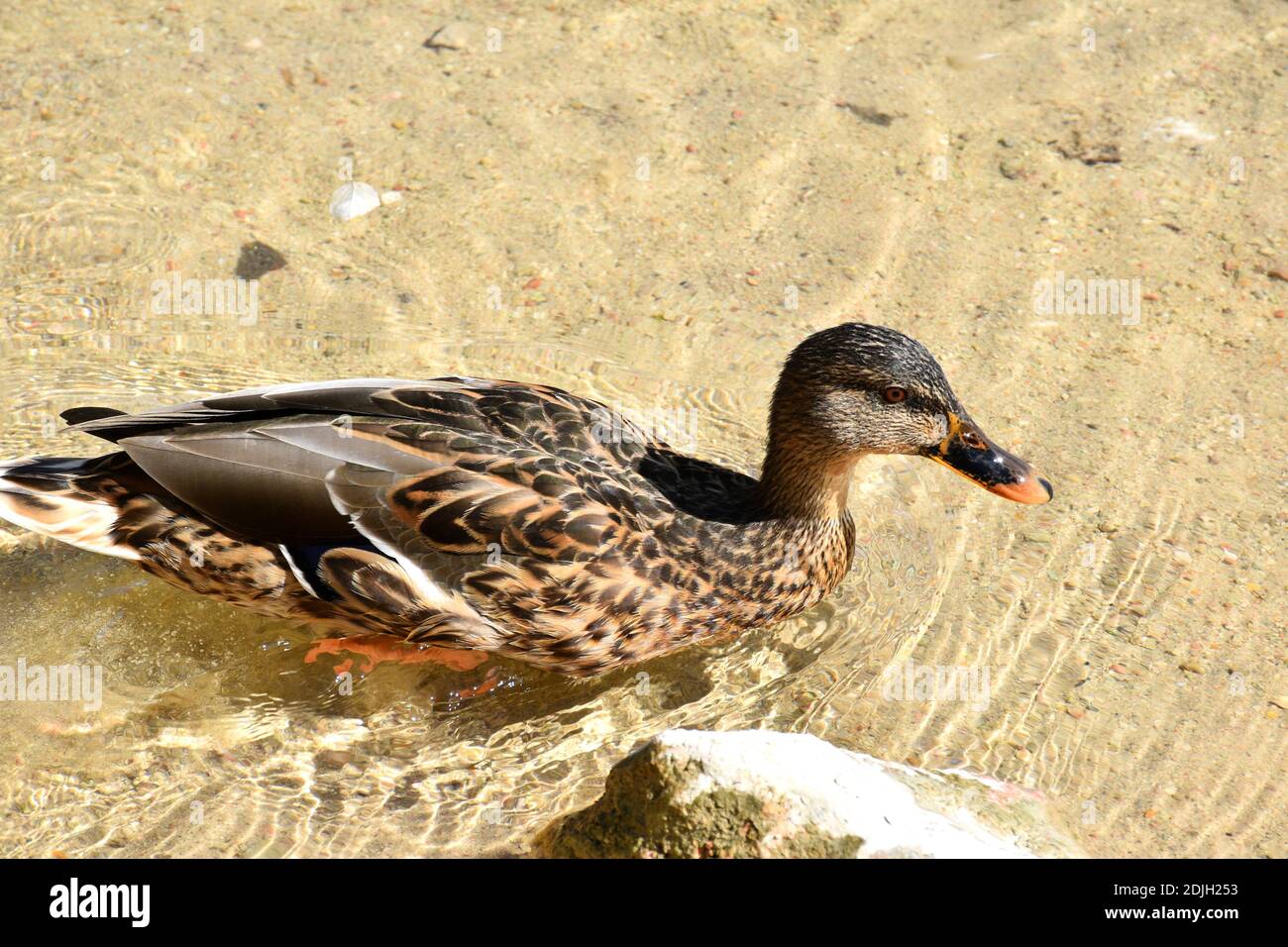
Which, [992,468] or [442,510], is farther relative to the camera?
[992,468]

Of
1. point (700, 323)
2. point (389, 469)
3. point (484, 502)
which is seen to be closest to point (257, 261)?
point (700, 323)

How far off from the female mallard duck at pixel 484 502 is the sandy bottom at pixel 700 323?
35 centimetres

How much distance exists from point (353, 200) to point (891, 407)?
10.7 feet

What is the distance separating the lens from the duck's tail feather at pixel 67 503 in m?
4.88

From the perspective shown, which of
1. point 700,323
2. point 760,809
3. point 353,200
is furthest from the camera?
point 353,200

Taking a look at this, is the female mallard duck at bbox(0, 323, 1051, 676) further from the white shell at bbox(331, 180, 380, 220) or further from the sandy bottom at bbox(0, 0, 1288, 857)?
the white shell at bbox(331, 180, 380, 220)

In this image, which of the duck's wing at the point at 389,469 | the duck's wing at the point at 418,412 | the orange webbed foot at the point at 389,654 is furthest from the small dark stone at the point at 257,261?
the orange webbed foot at the point at 389,654

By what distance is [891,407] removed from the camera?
491 cm

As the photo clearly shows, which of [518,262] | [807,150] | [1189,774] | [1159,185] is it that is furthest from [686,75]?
[1189,774]

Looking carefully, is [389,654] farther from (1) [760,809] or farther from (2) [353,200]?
(2) [353,200]

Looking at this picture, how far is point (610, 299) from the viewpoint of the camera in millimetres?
6492

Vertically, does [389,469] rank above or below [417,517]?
above

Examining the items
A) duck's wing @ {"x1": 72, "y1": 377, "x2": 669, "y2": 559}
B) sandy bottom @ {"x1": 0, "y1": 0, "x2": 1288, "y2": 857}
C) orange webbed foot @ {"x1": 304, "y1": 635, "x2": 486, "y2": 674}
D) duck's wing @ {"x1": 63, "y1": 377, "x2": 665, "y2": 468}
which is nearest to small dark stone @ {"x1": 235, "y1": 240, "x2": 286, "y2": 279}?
sandy bottom @ {"x1": 0, "y1": 0, "x2": 1288, "y2": 857}

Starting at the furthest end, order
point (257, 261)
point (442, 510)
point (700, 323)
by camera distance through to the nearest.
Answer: point (257, 261), point (700, 323), point (442, 510)
